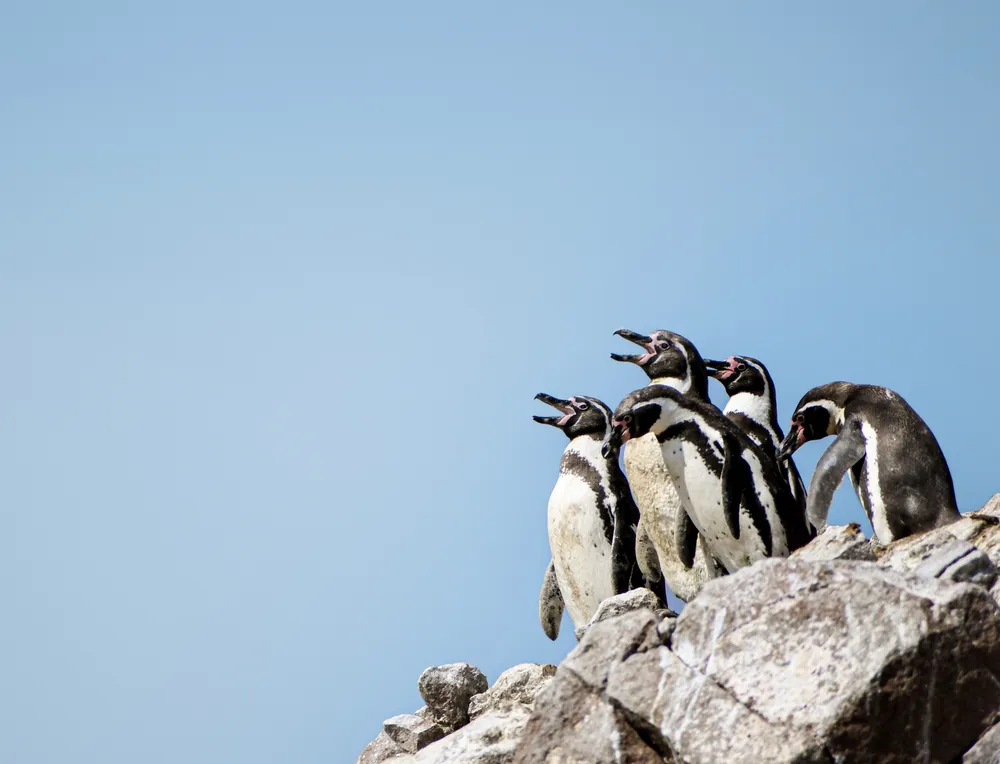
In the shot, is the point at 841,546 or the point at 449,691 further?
the point at 449,691

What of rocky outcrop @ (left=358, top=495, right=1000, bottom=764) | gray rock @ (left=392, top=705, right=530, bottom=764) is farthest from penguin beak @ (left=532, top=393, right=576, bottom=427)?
rocky outcrop @ (left=358, top=495, right=1000, bottom=764)

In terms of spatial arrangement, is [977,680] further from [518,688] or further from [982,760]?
[518,688]

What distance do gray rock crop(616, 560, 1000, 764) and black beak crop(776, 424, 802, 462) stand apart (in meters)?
4.00

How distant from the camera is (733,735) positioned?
175 inches

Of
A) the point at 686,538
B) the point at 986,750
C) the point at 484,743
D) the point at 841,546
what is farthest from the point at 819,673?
the point at 686,538

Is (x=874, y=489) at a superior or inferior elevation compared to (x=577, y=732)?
superior

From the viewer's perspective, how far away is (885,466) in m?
7.94

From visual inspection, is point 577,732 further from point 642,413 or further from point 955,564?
point 642,413

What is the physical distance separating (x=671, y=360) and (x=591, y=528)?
1.66 metres

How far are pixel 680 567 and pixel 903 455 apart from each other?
2.10 metres

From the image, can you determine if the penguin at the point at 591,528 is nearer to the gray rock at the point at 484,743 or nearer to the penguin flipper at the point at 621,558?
the penguin flipper at the point at 621,558

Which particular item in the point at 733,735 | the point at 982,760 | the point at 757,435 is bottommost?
the point at 982,760

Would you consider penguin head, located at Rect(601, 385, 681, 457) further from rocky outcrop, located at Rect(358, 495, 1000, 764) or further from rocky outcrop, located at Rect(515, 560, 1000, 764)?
rocky outcrop, located at Rect(515, 560, 1000, 764)

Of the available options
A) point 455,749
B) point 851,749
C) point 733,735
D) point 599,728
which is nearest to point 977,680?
point 851,749
